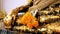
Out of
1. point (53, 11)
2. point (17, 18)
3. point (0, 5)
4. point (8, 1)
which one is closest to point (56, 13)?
point (53, 11)

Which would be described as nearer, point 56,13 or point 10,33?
Result: point 56,13

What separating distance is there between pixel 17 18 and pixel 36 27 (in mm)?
203

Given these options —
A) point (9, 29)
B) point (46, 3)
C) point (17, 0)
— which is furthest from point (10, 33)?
point (17, 0)

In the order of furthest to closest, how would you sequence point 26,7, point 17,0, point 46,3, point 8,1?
point 8,1 < point 17,0 < point 26,7 < point 46,3

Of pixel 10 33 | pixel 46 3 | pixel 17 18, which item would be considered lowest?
pixel 10 33

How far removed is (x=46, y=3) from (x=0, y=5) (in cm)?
98

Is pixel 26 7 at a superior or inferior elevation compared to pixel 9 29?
superior

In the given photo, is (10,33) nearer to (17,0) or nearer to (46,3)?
(46,3)

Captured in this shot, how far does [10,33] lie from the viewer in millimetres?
1127

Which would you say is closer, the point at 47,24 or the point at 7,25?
the point at 47,24

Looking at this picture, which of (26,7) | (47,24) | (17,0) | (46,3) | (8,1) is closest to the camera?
(47,24)

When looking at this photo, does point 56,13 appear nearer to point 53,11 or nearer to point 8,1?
point 53,11

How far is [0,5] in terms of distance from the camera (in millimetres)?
1941

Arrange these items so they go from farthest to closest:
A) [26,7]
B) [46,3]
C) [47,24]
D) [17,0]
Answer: [17,0] < [26,7] < [46,3] < [47,24]
